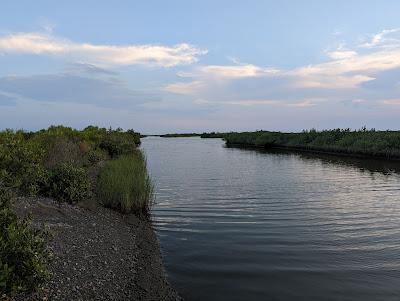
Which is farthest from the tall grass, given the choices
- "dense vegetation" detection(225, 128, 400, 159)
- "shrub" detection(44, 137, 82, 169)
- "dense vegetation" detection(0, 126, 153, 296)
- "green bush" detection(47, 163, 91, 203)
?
"dense vegetation" detection(225, 128, 400, 159)

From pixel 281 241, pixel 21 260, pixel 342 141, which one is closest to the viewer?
pixel 21 260

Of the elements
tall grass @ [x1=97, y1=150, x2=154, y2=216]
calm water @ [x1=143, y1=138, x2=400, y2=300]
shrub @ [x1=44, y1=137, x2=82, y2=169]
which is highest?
shrub @ [x1=44, y1=137, x2=82, y2=169]

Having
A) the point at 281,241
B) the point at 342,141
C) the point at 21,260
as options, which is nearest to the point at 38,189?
the point at 281,241

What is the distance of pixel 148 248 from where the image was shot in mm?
13023

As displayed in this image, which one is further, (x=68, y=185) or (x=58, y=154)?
(x=58, y=154)

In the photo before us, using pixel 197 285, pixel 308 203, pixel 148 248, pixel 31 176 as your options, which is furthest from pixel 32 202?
pixel 308 203

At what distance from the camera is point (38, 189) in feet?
50.0

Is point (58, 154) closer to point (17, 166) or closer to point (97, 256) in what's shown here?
point (17, 166)

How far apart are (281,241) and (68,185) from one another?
8.17m

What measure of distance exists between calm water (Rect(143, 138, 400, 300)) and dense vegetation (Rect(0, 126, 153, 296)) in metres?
2.01

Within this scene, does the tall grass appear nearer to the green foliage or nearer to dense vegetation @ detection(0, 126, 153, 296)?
dense vegetation @ detection(0, 126, 153, 296)

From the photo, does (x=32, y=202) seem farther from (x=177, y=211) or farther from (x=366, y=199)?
(x=366, y=199)

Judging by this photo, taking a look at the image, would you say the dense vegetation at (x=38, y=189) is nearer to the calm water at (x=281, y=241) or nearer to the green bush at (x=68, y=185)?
the green bush at (x=68, y=185)

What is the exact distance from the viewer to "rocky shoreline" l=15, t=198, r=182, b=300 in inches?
336
